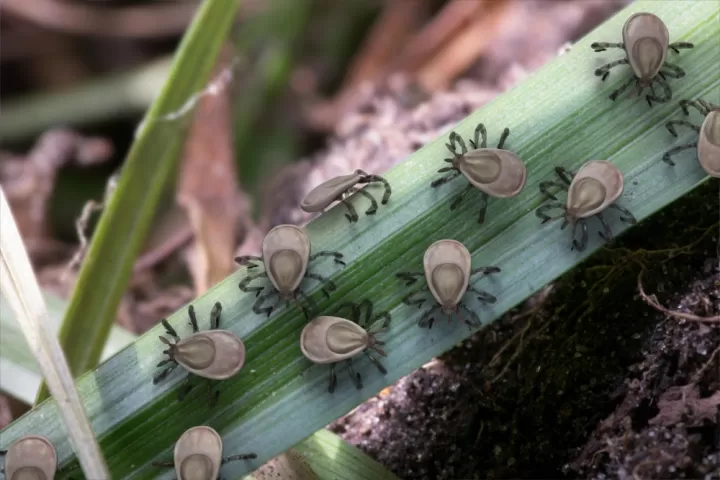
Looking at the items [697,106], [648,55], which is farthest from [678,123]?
[648,55]

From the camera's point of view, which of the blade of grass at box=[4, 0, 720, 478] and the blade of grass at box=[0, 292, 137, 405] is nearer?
the blade of grass at box=[4, 0, 720, 478]

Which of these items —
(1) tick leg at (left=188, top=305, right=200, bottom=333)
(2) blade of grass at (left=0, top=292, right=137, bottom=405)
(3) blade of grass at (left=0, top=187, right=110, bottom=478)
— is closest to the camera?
(3) blade of grass at (left=0, top=187, right=110, bottom=478)

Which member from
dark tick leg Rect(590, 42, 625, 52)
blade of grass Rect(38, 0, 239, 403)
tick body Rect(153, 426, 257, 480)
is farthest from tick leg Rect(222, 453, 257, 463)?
dark tick leg Rect(590, 42, 625, 52)

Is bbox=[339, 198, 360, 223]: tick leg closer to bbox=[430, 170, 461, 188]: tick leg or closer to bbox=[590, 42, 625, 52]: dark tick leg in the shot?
bbox=[430, 170, 461, 188]: tick leg

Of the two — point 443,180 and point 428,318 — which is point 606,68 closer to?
point 443,180

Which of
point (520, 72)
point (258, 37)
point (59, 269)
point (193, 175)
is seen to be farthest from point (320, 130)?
point (59, 269)

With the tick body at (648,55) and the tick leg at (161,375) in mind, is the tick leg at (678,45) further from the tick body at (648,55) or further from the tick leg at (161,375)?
the tick leg at (161,375)
